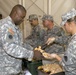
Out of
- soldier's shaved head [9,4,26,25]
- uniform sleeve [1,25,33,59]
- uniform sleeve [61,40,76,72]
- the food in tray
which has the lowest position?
the food in tray

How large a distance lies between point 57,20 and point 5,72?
290cm

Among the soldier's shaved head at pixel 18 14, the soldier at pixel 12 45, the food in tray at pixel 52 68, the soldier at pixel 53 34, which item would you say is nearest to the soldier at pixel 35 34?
the soldier at pixel 53 34

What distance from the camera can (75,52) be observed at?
1.70 m

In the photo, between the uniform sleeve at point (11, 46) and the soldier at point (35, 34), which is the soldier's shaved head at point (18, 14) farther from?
the soldier at point (35, 34)

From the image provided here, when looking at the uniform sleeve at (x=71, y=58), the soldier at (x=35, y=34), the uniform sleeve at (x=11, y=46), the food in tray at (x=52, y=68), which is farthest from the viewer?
the soldier at (x=35, y=34)

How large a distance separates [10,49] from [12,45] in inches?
2.0

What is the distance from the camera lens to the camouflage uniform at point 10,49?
190cm

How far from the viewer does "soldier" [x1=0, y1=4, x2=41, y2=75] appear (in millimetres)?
1901

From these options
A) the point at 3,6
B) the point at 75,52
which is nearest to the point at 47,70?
the point at 75,52

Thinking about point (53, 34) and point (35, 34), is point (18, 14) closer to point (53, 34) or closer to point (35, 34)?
point (53, 34)

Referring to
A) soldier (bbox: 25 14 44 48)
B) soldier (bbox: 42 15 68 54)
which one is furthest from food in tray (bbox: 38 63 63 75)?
soldier (bbox: 25 14 44 48)

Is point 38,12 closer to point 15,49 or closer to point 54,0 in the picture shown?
point 54,0

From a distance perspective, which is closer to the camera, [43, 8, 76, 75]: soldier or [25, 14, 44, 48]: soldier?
[43, 8, 76, 75]: soldier

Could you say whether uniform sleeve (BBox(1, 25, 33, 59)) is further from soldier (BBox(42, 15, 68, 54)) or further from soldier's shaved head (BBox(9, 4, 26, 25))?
soldier (BBox(42, 15, 68, 54))
